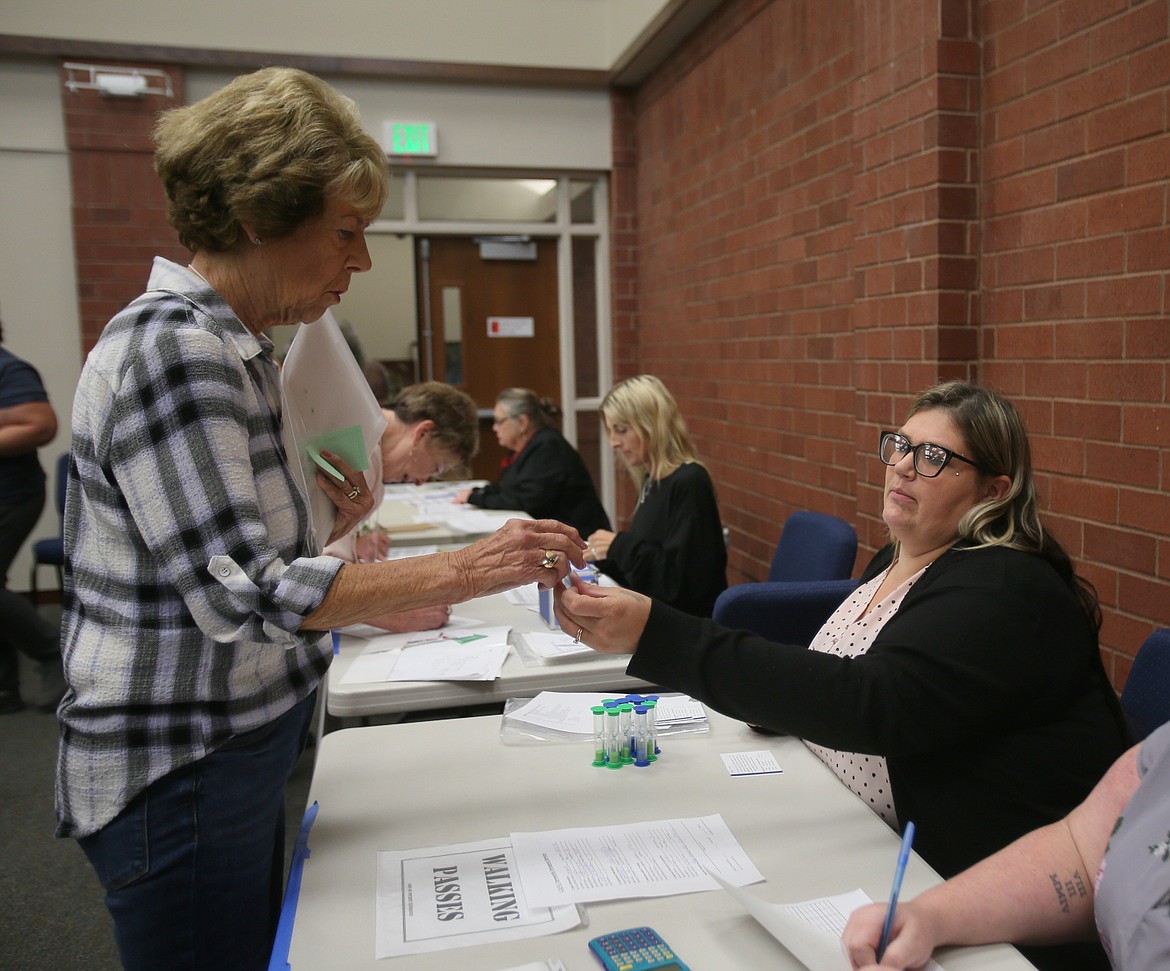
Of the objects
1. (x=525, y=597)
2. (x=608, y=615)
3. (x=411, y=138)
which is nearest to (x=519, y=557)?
(x=608, y=615)

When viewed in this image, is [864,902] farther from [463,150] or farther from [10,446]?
[463,150]

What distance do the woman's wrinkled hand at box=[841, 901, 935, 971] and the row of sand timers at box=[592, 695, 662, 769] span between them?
1.81ft

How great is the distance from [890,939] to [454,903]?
0.51 m

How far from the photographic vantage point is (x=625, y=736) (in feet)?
5.14

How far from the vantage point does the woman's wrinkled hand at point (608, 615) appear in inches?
53.9

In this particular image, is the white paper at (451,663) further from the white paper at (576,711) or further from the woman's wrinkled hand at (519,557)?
the woman's wrinkled hand at (519,557)

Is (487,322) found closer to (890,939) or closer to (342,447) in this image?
(342,447)

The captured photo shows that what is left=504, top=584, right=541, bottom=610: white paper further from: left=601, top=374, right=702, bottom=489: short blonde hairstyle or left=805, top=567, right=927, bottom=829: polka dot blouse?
left=601, top=374, right=702, bottom=489: short blonde hairstyle

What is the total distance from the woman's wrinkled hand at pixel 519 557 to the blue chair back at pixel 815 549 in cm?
159

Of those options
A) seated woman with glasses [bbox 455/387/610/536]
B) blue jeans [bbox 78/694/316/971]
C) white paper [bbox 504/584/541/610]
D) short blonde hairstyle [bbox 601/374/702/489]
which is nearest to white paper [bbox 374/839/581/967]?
blue jeans [bbox 78/694/316/971]

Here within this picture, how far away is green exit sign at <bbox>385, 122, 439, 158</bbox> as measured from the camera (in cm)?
591

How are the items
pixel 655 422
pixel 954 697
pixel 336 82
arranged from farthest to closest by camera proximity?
1. pixel 336 82
2. pixel 655 422
3. pixel 954 697

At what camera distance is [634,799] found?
1429mm

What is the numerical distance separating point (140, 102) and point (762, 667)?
5703mm
